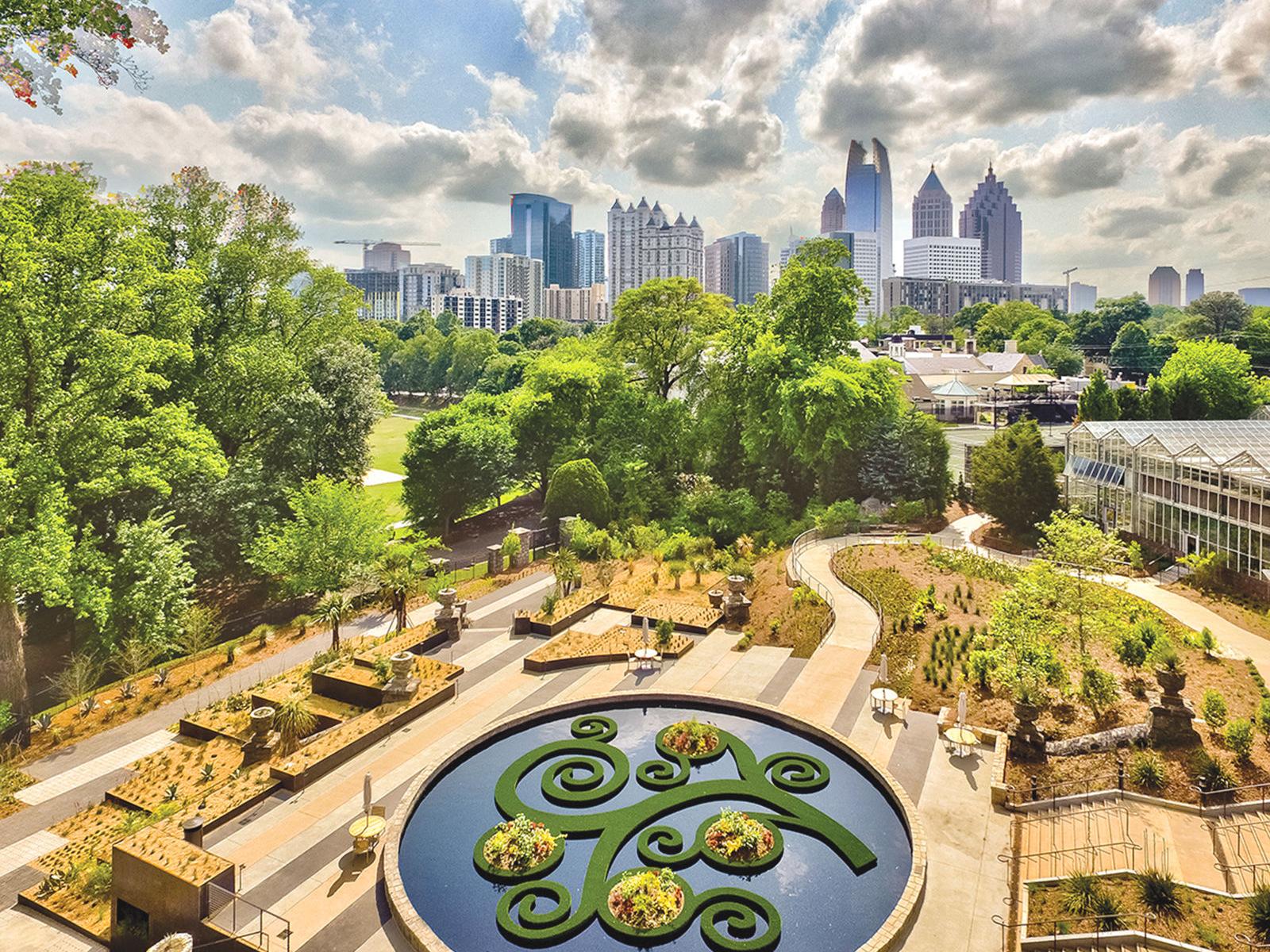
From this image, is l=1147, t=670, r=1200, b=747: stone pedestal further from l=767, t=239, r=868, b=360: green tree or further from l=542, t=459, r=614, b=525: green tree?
l=767, t=239, r=868, b=360: green tree

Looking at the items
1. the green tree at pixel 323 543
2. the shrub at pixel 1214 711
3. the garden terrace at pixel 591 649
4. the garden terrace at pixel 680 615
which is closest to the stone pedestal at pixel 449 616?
the garden terrace at pixel 591 649

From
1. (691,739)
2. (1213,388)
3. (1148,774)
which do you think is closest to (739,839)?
(691,739)

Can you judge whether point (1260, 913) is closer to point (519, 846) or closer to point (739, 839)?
point (739, 839)

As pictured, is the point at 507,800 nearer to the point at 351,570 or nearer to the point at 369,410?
the point at 351,570

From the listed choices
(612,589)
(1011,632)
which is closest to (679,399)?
(612,589)

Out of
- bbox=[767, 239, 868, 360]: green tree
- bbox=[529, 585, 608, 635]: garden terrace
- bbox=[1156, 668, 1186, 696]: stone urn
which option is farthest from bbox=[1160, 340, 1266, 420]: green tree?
bbox=[529, 585, 608, 635]: garden terrace

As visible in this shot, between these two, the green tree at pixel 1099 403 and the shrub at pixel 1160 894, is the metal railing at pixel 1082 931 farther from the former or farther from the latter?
the green tree at pixel 1099 403

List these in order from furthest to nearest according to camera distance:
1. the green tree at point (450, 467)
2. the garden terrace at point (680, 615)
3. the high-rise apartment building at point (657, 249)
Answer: the high-rise apartment building at point (657, 249) → the green tree at point (450, 467) → the garden terrace at point (680, 615)
